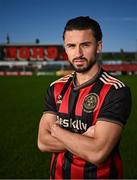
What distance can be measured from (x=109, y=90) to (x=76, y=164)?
635mm

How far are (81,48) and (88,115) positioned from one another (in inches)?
20.6

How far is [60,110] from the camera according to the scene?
8.92 feet

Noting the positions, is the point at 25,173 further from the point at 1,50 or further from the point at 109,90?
the point at 1,50

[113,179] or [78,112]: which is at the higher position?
[78,112]

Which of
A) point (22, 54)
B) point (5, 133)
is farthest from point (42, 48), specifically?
point (5, 133)

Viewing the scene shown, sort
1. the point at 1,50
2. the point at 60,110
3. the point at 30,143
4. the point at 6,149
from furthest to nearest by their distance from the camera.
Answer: the point at 1,50 < the point at 30,143 < the point at 6,149 < the point at 60,110

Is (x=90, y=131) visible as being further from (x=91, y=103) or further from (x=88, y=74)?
(x=88, y=74)

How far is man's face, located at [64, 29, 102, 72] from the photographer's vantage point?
252cm

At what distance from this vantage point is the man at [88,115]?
95.7 inches

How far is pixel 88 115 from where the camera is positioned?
2543 millimetres

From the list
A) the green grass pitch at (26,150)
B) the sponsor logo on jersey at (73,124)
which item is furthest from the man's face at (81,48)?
the green grass pitch at (26,150)

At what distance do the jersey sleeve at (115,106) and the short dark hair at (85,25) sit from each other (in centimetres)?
45

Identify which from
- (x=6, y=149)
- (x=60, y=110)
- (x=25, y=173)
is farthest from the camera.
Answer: (x=6, y=149)

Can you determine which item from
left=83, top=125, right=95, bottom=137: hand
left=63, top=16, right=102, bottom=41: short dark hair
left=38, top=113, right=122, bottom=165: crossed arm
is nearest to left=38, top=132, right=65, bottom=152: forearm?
left=38, top=113, right=122, bottom=165: crossed arm
